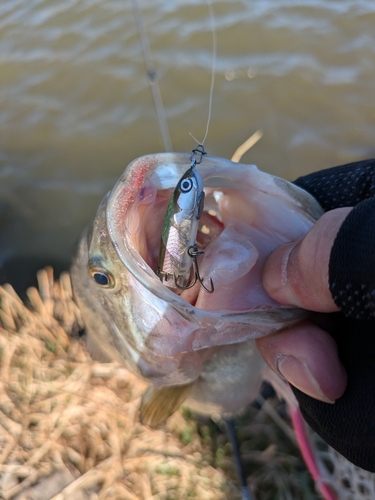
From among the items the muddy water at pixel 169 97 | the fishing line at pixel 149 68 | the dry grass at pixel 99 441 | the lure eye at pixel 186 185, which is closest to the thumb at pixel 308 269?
the lure eye at pixel 186 185

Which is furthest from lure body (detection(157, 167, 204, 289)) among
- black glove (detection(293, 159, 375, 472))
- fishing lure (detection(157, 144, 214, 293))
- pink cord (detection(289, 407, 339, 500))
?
pink cord (detection(289, 407, 339, 500))

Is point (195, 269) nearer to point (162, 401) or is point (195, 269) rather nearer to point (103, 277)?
point (103, 277)

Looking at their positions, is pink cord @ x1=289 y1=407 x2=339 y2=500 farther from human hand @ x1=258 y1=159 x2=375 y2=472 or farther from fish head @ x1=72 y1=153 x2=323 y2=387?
fish head @ x1=72 y1=153 x2=323 y2=387

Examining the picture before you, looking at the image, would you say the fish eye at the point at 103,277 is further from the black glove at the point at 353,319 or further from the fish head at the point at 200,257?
the black glove at the point at 353,319

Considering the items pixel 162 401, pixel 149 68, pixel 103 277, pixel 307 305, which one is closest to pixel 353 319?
pixel 307 305

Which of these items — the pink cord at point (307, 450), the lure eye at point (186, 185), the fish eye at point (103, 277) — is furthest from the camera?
the pink cord at point (307, 450)

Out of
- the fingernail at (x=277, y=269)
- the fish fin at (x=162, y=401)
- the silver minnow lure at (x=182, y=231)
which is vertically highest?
the silver minnow lure at (x=182, y=231)

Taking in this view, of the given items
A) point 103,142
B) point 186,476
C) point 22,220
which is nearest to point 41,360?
point 186,476
